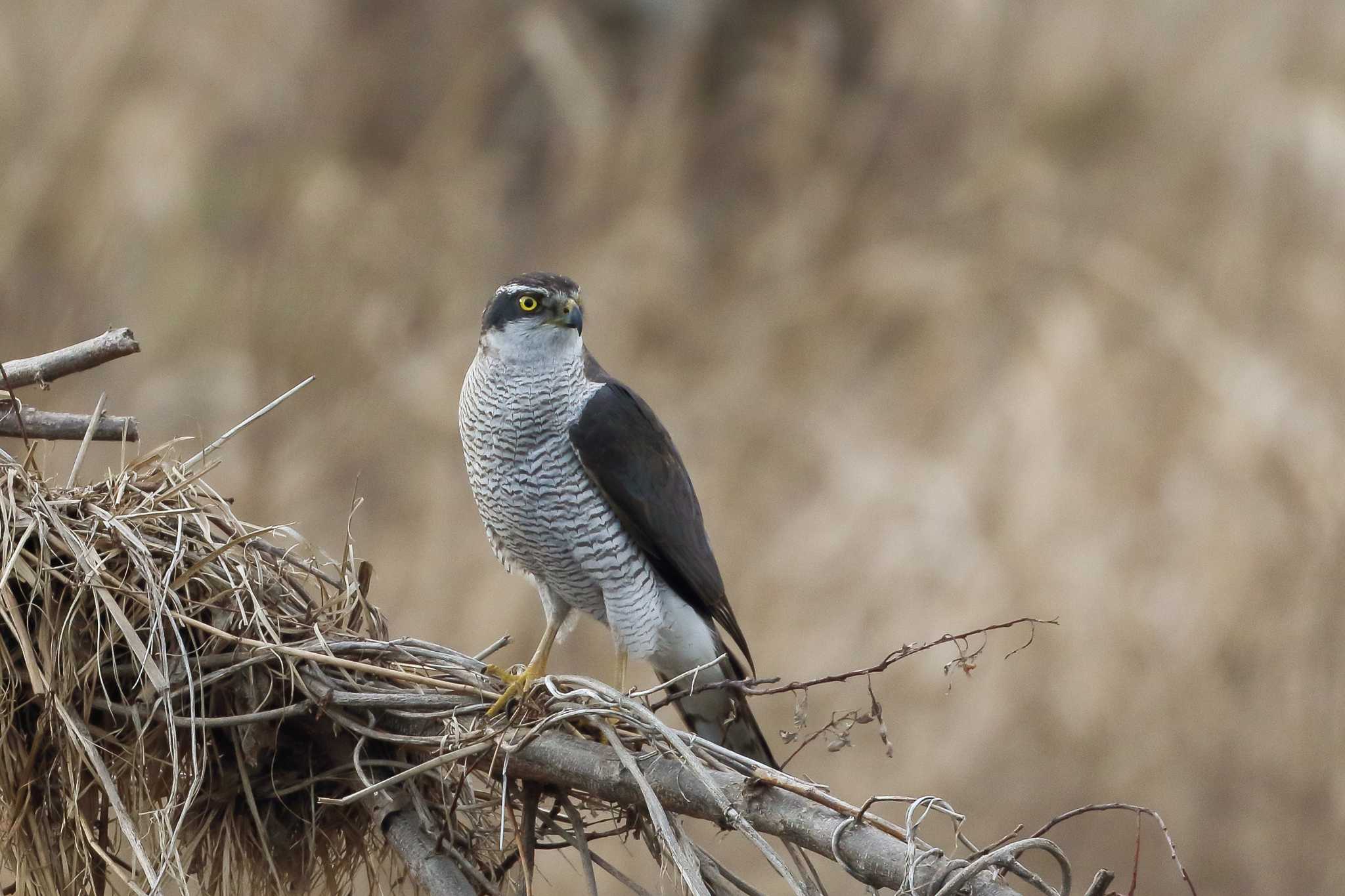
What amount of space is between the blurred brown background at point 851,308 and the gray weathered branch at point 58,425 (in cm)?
316

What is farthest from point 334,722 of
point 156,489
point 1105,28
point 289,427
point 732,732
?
point 1105,28

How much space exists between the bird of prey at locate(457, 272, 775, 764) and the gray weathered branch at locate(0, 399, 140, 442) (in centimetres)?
92

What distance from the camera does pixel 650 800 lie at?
69.4 inches

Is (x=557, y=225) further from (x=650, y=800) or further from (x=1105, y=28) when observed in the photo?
(x=650, y=800)

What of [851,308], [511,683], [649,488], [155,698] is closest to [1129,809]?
[511,683]

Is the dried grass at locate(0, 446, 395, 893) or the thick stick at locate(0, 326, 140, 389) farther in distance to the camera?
the thick stick at locate(0, 326, 140, 389)

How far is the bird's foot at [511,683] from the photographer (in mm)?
1965

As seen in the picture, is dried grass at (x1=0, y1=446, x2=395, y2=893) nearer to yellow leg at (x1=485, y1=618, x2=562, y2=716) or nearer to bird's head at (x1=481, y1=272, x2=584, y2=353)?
yellow leg at (x1=485, y1=618, x2=562, y2=716)

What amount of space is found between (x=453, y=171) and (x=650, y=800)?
609cm

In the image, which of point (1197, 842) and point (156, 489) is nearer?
point (156, 489)

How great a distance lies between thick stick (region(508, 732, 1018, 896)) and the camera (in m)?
1.51

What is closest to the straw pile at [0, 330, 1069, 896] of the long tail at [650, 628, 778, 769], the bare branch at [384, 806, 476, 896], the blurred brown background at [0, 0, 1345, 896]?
the bare branch at [384, 806, 476, 896]

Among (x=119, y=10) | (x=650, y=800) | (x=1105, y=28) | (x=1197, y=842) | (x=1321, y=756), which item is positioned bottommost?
(x=650, y=800)

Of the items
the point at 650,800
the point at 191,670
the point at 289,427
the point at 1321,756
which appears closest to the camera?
the point at 650,800
